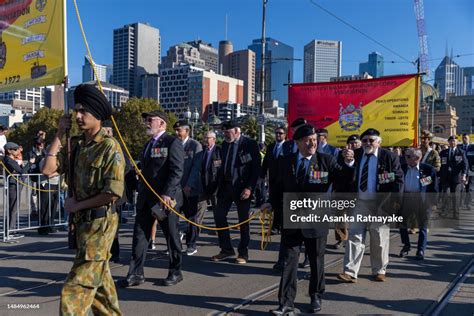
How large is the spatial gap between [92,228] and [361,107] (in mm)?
7515

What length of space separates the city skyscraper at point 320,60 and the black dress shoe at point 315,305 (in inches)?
1984

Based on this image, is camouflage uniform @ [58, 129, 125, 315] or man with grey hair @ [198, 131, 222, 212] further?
man with grey hair @ [198, 131, 222, 212]

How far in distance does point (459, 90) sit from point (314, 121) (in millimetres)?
179340

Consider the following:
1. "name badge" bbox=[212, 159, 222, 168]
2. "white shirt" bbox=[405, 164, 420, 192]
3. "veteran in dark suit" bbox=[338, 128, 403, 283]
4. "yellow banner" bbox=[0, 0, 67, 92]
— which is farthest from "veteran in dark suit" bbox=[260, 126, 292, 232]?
"yellow banner" bbox=[0, 0, 67, 92]

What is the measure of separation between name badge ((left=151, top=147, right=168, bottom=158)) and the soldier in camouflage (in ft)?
7.00

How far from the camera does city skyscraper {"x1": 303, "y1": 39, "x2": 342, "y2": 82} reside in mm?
55125

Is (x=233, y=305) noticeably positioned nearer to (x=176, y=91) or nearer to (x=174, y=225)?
(x=174, y=225)

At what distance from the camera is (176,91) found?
16512cm

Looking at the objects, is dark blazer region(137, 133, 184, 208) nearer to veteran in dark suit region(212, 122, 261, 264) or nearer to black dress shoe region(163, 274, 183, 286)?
black dress shoe region(163, 274, 183, 286)

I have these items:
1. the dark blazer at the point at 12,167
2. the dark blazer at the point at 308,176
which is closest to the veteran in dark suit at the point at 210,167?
the dark blazer at the point at 308,176

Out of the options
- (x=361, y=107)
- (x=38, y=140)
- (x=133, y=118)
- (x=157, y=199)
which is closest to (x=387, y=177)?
(x=157, y=199)

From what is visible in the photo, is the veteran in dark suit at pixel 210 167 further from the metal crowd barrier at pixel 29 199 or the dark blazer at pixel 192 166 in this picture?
the metal crowd barrier at pixel 29 199

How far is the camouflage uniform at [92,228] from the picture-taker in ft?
11.0

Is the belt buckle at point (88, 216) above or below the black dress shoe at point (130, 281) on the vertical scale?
above
